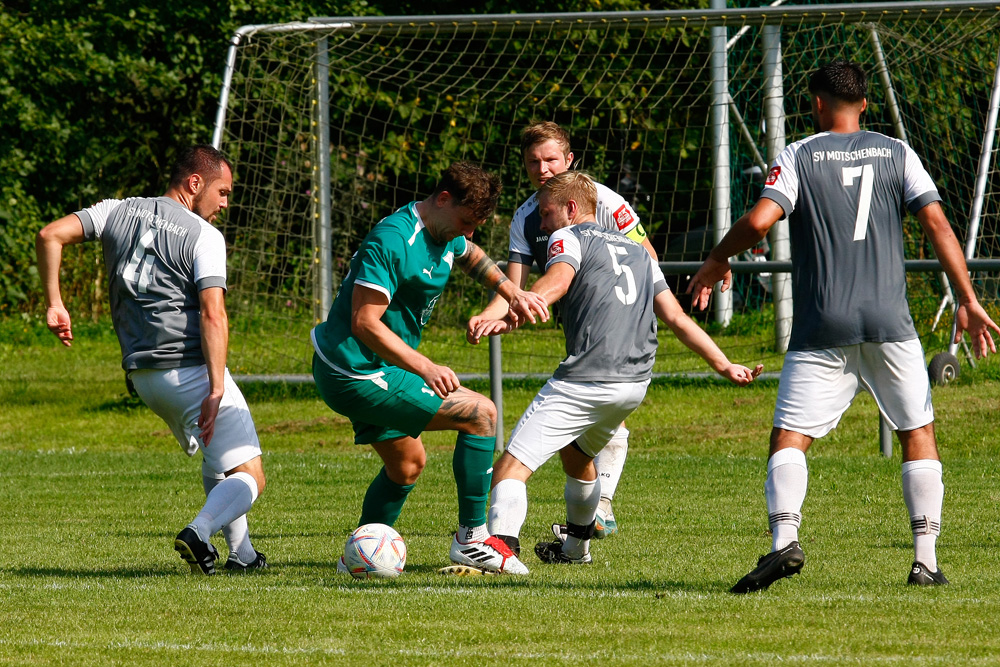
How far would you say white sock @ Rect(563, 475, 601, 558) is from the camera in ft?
20.0

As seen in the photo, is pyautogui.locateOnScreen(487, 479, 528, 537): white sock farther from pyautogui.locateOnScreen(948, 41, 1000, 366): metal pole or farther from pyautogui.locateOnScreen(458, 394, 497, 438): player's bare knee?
pyautogui.locateOnScreen(948, 41, 1000, 366): metal pole

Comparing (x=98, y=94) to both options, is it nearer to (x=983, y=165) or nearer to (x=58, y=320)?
(x=983, y=165)

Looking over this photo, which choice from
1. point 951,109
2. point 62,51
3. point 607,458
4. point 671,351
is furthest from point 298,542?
point 62,51

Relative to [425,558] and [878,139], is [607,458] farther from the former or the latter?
[878,139]

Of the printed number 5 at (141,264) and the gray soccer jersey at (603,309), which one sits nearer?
the gray soccer jersey at (603,309)

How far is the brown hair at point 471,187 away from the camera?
550 cm

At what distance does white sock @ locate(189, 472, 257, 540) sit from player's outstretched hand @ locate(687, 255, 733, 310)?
222 centimetres

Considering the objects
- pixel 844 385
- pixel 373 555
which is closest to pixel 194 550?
pixel 373 555

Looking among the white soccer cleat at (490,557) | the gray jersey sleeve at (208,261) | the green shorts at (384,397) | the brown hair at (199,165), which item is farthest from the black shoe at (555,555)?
the brown hair at (199,165)

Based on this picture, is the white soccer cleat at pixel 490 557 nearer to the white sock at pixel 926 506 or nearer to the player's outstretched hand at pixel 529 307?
the player's outstretched hand at pixel 529 307

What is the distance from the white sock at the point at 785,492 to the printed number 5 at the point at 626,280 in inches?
40.0

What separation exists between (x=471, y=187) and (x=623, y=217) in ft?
5.57

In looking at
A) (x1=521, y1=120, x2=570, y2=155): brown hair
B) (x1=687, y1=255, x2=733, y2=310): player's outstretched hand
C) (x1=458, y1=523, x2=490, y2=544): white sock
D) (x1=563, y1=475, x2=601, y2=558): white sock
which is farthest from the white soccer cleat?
(x1=521, y1=120, x2=570, y2=155): brown hair

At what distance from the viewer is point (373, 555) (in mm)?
5680
